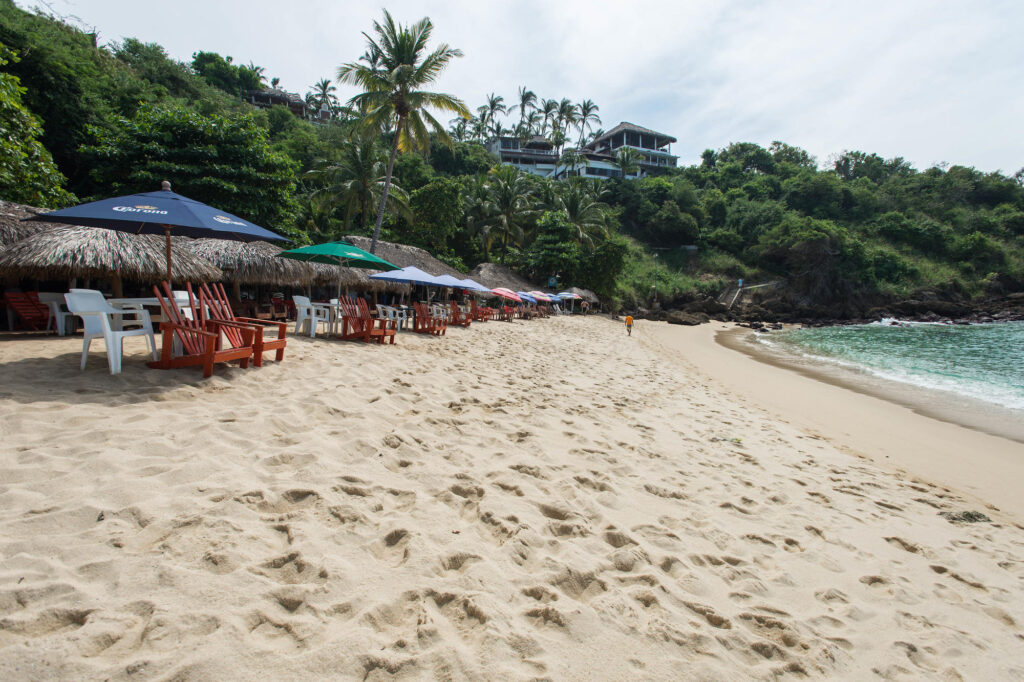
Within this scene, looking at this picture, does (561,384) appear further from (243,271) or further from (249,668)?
(243,271)

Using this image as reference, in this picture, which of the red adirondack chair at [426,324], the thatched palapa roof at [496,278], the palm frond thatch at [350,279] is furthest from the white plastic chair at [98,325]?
the thatched palapa roof at [496,278]

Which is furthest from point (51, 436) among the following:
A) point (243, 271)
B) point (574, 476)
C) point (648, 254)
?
point (648, 254)

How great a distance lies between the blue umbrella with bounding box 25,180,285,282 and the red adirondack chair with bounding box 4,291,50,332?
3.28 meters

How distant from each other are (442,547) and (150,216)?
4.63 metres

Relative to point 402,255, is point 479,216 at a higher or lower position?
higher

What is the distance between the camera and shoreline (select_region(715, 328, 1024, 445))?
22.9 ft

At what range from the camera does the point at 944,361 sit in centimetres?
1409

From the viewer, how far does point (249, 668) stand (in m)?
1.30

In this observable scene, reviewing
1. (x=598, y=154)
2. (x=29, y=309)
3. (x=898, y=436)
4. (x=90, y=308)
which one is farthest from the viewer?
(x=598, y=154)

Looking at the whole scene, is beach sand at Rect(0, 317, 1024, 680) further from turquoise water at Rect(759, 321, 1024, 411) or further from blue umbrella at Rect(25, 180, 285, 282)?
turquoise water at Rect(759, 321, 1024, 411)

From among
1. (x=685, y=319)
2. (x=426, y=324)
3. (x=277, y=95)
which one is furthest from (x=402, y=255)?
(x=277, y=95)

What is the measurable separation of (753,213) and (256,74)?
6497 centimetres

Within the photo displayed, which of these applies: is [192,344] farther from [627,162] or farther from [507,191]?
[627,162]

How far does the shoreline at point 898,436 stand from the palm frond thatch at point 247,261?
11.6 meters
